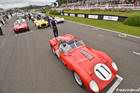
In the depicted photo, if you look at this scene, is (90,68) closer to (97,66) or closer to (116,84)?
(97,66)

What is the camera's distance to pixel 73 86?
5641 millimetres

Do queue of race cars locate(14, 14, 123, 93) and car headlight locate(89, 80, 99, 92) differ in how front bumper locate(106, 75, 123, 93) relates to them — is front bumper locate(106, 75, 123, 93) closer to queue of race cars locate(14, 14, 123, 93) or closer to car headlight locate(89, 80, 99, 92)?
queue of race cars locate(14, 14, 123, 93)

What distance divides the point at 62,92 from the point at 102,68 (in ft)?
5.47

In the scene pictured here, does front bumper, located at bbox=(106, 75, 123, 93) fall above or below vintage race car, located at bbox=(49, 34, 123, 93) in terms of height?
below

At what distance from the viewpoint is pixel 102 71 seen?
17.2 feet

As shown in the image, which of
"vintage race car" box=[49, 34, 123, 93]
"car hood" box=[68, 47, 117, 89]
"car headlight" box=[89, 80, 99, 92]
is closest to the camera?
"car headlight" box=[89, 80, 99, 92]

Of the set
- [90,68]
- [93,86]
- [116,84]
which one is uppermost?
[90,68]

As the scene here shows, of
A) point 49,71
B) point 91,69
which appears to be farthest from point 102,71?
point 49,71

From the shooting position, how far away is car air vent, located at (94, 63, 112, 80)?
5.08m

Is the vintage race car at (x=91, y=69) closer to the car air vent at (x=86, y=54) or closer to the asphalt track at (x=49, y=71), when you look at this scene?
the car air vent at (x=86, y=54)

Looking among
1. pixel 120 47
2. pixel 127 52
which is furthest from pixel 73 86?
pixel 120 47

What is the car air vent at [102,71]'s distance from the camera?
16.7 ft

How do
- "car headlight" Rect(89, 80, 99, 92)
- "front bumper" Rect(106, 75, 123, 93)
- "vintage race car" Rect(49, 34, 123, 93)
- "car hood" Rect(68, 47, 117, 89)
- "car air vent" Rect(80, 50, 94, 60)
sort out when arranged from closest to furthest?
"car headlight" Rect(89, 80, 99, 92) < "vintage race car" Rect(49, 34, 123, 93) < "car hood" Rect(68, 47, 117, 89) < "front bumper" Rect(106, 75, 123, 93) < "car air vent" Rect(80, 50, 94, 60)

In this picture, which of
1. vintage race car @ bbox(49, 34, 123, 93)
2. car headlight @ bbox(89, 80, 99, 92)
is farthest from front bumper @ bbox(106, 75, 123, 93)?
car headlight @ bbox(89, 80, 99, 92)
